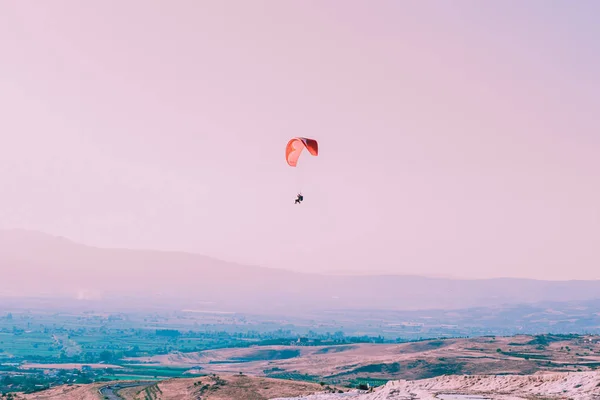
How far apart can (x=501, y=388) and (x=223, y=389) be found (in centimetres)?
3422

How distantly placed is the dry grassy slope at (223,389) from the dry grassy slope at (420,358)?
39.5 meters

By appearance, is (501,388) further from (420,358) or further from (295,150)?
(420,358)

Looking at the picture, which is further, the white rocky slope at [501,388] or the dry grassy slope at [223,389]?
the dry grassy slope at [223,389]

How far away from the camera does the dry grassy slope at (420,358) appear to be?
103700mm

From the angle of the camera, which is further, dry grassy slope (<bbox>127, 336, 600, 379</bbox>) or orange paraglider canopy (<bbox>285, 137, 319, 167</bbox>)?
dry grassy slope (<bbox>127, 336, 600, 379</bbox>)

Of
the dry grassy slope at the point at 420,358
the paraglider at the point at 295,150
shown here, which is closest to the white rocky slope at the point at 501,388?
the paraglider at the point at 295,150

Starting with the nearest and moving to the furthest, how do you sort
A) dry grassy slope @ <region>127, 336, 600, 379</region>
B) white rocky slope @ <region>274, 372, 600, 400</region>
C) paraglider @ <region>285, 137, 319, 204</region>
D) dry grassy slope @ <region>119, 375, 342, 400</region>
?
white rocky slope @ <region>274, 372, 600, 400</region>, paraglider @ <region>285, 137, 319, 204</region>, dry grassy slope @ <region>119, 375, 342, 400</region>, dry grassy slope @ <region>127, 336, 600, 379</region>

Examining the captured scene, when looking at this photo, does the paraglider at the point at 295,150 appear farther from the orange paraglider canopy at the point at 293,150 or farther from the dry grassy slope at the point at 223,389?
the dry grassy slope at the point at 223,389

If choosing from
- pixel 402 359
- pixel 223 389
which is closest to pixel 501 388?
pixel 223 389

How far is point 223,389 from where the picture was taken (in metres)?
66.4

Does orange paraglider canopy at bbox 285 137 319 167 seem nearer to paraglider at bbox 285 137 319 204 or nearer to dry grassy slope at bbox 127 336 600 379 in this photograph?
paraglider at bbox 285 137 319 204

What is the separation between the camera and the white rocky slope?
33.8 meters

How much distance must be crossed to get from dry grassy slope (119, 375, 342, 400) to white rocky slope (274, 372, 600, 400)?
21195 millimetres

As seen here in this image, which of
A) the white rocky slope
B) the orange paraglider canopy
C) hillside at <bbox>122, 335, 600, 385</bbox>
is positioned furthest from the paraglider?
hillside at <bbox>122, 335, 600, 385</bbox>
